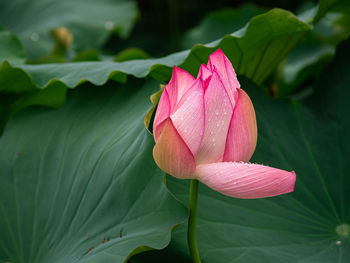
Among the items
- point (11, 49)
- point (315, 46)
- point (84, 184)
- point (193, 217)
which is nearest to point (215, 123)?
point (193, 217)

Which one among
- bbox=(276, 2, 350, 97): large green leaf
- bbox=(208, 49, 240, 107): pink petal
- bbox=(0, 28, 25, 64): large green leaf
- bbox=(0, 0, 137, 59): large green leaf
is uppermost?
bbox=(208, 49, 240, 107): pink petal

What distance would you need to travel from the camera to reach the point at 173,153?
496mm

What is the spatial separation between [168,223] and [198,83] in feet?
0.68

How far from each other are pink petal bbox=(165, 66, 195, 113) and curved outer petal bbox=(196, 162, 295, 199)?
0.11 m

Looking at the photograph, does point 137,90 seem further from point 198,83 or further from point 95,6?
point 95,6

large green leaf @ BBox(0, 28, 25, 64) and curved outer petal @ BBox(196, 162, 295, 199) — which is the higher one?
curved outer petal @ BBox(196, 162, 295, 199)

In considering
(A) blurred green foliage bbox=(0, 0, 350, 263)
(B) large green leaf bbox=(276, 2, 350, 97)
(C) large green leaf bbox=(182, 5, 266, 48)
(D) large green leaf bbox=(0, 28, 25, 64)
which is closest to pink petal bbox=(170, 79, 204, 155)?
(A) blurred green foliage bbox=(0, 0, 350, 263)

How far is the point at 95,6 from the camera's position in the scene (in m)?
2.06

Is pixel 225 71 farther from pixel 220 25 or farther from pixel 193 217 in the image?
pixel 220 25

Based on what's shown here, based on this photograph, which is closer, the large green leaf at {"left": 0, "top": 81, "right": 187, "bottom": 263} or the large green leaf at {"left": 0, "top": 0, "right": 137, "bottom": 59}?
the large green leaf at {"left": 0, "top": 81, "right": 187, "bottom": 263}

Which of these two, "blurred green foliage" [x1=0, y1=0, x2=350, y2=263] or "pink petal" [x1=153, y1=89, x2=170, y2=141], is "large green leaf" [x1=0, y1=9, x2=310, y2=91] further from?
"pink petal" [x1=153, y1=89, x2=170, y2=141]

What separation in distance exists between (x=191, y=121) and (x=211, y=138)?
0.03 meters

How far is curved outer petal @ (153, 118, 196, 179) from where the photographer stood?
0.49m

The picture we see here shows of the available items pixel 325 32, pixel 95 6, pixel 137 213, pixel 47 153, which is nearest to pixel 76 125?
pixel 47 153
